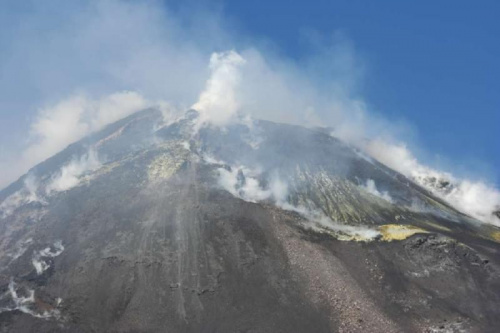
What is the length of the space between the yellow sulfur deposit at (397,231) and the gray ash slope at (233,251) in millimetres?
518

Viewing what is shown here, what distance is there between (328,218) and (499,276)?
34.7 meters

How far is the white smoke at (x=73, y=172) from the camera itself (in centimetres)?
12219

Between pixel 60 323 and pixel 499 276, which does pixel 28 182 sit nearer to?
pixel 60 323

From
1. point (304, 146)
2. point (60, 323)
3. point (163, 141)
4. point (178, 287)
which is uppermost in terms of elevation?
point (304, 146)

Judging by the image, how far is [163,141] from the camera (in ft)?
479

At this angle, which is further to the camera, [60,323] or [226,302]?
[226,302]

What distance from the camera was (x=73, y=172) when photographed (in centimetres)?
13438

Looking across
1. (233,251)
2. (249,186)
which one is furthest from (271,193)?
(233,251)

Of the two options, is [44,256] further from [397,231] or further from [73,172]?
[397,231]

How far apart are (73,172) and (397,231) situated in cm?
8200

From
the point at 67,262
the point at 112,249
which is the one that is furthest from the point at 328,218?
the point at 67,262

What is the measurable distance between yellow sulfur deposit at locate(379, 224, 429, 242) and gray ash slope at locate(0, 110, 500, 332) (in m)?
0.52

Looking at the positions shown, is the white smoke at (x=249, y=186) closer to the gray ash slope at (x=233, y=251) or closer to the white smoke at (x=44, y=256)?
the gray ash slope at (x=233, y=251)

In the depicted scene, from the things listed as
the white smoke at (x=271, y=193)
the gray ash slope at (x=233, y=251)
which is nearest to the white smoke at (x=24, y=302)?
the gray ash slope at (x=233, y=251)
